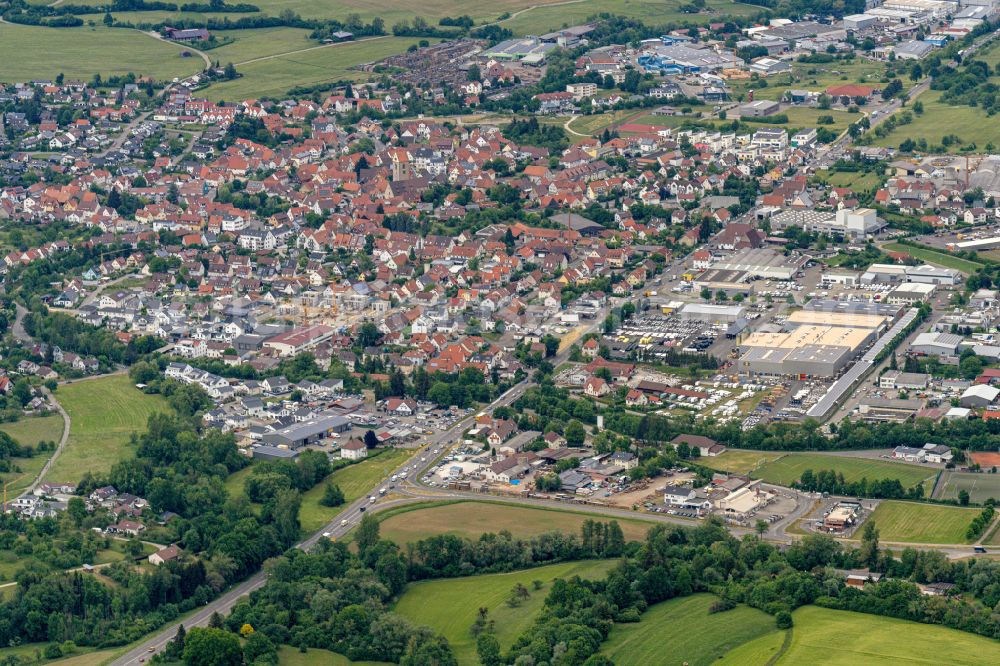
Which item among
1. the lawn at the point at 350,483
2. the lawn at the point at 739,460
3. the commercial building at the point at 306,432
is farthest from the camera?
the commercial building at the point at 306,432

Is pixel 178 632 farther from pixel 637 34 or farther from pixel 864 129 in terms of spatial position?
pixel 637 34

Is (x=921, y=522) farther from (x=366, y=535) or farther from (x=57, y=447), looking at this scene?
(x=57, y=447)

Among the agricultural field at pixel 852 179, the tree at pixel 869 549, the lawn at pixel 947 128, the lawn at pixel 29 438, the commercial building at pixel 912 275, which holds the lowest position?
the lawn at pixel 29 438

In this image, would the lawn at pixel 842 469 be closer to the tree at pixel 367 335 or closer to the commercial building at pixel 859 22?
the tree at pixel 367 335

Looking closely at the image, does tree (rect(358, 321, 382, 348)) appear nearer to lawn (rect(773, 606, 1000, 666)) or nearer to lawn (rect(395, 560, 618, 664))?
lawn (rect(395, 560, 618, 664))

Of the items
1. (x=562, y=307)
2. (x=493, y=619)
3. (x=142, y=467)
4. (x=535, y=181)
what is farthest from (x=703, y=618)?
(x=535, y=181)

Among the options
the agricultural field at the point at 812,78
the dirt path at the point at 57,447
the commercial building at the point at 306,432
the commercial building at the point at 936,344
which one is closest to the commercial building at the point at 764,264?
the commercial building at the point at 936,344
